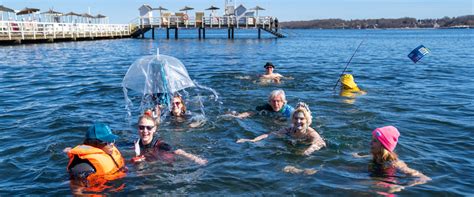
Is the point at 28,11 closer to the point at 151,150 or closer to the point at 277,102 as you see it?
the point at 277,102

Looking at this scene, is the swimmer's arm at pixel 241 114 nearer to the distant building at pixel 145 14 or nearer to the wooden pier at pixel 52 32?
the wooden pier at pixel 52 32

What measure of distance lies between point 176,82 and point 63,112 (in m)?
3.60

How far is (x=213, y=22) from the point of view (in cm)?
5697

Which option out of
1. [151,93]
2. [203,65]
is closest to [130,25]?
[203,65]

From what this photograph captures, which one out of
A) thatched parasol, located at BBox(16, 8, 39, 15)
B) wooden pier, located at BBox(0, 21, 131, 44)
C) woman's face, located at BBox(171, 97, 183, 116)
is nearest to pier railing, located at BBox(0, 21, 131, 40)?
wooden pier, located at BBox(0, 21, 131, 44)

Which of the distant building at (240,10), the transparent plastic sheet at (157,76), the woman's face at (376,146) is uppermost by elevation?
the distant building at (240,10)

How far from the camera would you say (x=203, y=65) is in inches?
957

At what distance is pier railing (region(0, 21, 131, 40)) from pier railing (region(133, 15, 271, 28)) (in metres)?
5.73

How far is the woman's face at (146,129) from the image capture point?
281 inches

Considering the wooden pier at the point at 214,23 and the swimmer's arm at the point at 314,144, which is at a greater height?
the wooden pier at the point at 214,23

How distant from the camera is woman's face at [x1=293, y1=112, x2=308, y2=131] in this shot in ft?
26.3

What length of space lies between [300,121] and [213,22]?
164 feet

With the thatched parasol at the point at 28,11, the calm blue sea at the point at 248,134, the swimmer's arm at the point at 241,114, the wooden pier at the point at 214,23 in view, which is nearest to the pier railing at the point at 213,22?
the wooden pier at the point at 214,23

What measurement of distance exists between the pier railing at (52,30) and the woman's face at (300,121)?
33.0 m
